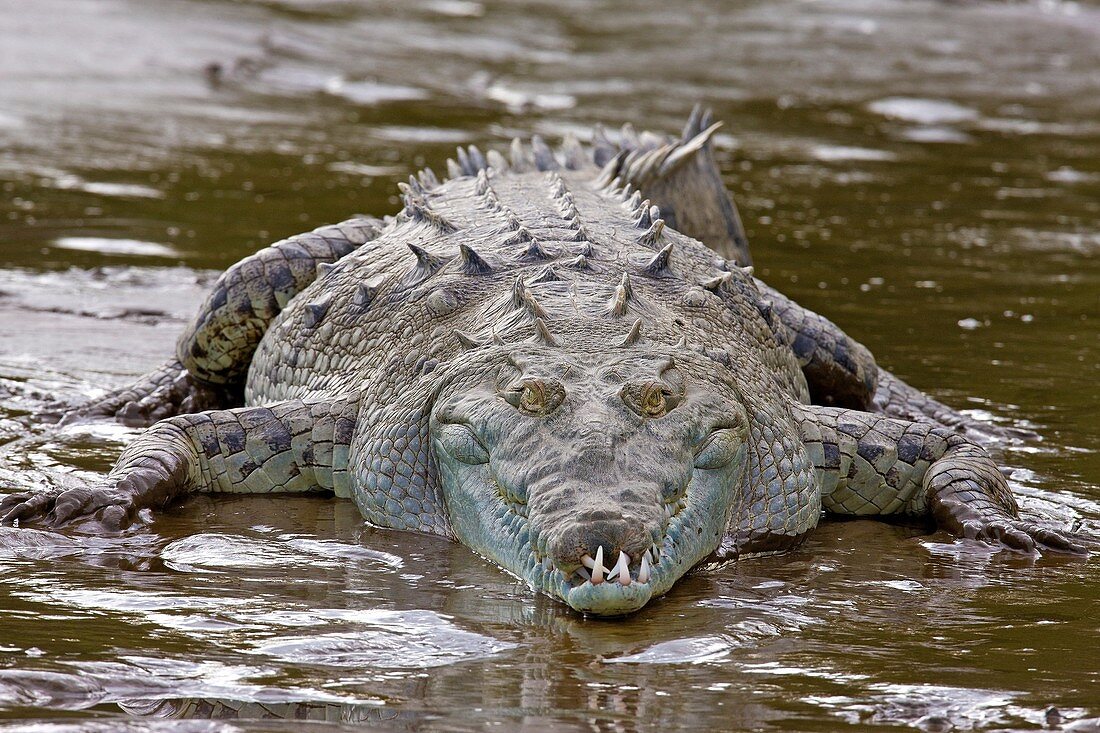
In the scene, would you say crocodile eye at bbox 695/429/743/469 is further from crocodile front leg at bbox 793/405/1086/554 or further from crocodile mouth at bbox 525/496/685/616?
crocodile front leg at bbox 793/405/1086/554

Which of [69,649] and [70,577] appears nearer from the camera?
[69,649]

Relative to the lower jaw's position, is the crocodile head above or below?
above

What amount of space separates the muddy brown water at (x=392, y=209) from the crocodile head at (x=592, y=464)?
126 millimetres

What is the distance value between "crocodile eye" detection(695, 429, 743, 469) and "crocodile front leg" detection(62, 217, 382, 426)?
2080 millimetres

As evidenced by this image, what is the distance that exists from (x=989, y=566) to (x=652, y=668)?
4.55 ft

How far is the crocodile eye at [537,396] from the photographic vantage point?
3881 millimetres

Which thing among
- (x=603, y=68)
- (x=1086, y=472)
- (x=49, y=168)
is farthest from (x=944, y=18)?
(x=1086, y=472)

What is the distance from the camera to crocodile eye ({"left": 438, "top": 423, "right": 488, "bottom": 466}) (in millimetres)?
4035

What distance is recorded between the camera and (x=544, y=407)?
3881mm

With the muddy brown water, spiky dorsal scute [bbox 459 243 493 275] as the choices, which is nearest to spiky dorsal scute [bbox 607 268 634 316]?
spiky dorsal scute [bbox 459 243 493 275]

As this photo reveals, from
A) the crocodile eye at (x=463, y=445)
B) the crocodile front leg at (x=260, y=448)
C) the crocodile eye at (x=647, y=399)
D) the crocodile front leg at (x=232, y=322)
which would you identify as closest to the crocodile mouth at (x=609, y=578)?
the crocodile eye at (x=647, y=399)

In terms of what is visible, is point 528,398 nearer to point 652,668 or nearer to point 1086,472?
point 652,668

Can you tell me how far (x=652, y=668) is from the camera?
3221 mm

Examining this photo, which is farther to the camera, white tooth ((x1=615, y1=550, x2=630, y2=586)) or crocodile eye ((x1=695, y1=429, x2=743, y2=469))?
crocodile eye ((x1=695, y1=429, x2=743, y2=469))
